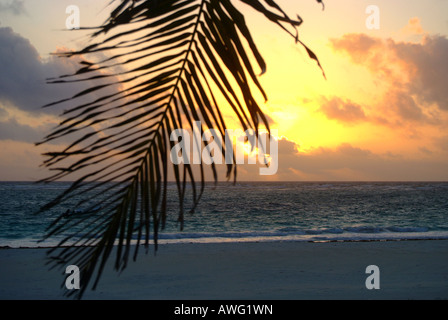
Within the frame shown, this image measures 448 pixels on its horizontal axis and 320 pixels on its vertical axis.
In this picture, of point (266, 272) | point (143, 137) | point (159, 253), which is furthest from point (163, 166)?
point (159, 253)

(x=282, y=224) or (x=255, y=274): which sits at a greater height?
(x=255, y=274)

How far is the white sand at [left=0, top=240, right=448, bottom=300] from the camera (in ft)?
23.7

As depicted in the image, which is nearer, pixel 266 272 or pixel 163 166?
pixel 163 166

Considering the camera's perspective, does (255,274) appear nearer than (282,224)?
Yes

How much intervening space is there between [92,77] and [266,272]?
821cm

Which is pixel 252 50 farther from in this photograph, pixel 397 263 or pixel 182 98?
pixel 397 263

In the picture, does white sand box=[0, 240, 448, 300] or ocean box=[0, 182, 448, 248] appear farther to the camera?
ocean box=[0, 182, 448, 248]

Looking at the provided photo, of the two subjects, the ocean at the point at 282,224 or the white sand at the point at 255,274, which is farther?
the ocean at the point at 282,224

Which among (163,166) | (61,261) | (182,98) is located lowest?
(61,261)

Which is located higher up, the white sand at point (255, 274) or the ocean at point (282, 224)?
the white sand at point (255, 274)

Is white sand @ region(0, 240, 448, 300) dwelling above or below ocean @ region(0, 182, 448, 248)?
above

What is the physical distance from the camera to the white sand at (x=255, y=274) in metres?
7.21

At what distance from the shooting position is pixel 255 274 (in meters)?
8.45

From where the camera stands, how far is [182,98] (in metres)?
0.87
